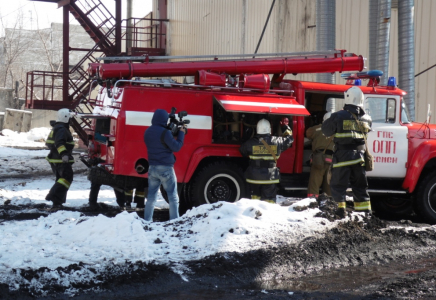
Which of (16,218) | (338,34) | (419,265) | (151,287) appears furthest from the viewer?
(338,34)

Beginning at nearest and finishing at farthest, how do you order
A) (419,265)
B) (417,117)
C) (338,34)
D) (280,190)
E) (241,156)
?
1. (419,265)
2. (241,156)
3. (280,190)
4. (417,117)
5. (338,34)

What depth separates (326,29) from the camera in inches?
458

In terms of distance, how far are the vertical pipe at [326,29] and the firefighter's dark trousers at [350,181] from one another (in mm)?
3825

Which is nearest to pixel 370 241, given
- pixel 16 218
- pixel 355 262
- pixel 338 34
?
pixel 355 262

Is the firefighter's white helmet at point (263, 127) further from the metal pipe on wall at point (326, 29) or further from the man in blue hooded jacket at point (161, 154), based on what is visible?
the metal pipe on wall at point (326, 29)

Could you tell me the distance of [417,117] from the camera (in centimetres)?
1206

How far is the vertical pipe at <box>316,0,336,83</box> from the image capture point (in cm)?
1158

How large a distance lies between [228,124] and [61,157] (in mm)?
2935

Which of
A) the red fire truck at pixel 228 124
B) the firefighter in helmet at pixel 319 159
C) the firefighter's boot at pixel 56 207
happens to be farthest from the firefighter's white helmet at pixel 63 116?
the firefighter in helmet at pixel 319 159

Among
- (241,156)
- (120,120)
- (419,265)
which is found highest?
(120,120)

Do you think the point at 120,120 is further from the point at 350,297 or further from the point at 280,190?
the point at 350,297

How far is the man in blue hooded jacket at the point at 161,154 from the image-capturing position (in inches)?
307

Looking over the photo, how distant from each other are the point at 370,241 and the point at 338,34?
8316mm

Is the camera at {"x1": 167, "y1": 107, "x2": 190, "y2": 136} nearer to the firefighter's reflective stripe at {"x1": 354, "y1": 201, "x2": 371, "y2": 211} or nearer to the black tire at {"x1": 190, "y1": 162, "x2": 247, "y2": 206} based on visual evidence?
the black tire at {"x1": 190, "y1": 162, "x2": 247, "y2": 206}
